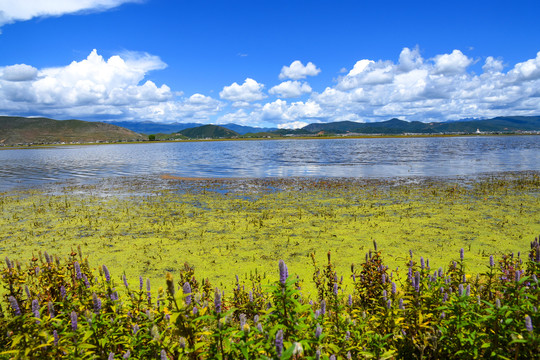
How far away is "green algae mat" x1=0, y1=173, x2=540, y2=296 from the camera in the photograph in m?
12.6

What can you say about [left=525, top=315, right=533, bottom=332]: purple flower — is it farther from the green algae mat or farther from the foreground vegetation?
the green algae mat

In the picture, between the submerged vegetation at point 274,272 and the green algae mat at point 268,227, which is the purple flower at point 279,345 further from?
the green algae mat at point 268,227

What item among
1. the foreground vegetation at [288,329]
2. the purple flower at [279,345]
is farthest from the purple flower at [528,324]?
the purple flower at [279,345]

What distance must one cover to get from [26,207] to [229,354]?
2673 centimetres

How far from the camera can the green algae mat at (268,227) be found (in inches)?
495

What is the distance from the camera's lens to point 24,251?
14180 mm

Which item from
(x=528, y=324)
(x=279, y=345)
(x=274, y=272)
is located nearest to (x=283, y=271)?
(x=279, y=345)

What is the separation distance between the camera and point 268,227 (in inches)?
668

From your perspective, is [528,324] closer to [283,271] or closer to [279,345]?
[283,271]

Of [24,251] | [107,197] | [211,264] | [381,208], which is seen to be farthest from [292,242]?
[107,197]

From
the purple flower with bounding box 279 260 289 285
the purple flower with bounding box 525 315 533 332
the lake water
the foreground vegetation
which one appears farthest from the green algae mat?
the lake water

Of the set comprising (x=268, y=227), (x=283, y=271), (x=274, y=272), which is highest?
(x=283, y=271)

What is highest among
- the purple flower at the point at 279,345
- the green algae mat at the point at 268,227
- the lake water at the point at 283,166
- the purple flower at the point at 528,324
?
the purple flower at the point at 279,345

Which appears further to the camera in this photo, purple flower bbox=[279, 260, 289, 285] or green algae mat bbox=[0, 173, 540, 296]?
green algae mat bbox=[0, 173, 540, 296]
